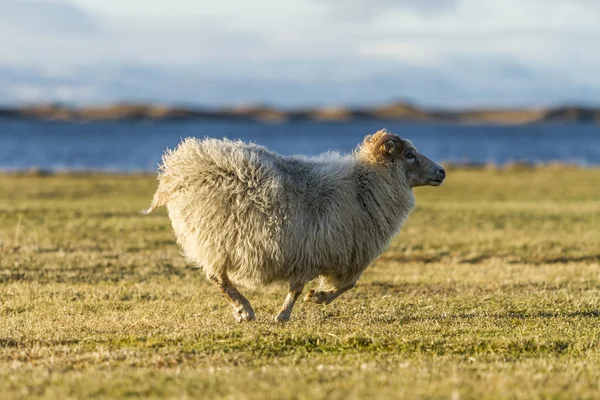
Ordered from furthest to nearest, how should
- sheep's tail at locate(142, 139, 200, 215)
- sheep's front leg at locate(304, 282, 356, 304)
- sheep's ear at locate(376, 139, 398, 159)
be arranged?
sheep's ear at locate(376, 139, 398, 159) → sheep's front leg at locate(304, 282, 356, 304) → sheep's tail at locate(142, 139, 200, 215)

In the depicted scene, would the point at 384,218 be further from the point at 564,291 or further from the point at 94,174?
the point at 94,174

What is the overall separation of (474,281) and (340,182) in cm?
449

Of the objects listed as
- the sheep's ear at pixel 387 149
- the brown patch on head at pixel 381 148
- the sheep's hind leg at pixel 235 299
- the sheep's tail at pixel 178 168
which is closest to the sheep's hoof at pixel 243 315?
the sheep's hind leg at pixel 235 299

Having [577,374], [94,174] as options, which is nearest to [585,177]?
[94,174]

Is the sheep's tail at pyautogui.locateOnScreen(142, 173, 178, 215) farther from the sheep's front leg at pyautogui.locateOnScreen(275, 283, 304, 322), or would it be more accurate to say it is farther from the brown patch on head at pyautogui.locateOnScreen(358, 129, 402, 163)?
the brown patch on head at pyautogui.locateOnScreen(358, 129, 402, 163)

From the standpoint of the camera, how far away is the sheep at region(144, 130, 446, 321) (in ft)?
33.7

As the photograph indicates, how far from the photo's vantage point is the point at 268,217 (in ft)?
33.7

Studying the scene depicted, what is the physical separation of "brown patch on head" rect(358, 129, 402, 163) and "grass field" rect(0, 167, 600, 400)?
2.04 m

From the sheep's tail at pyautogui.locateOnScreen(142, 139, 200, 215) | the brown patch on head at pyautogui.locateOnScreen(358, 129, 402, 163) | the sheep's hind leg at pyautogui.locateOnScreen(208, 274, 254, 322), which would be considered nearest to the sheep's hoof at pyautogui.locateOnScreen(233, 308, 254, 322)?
the sheep's hind leg at pyautogui.locateOnScreen(208, 274, 254, 322)

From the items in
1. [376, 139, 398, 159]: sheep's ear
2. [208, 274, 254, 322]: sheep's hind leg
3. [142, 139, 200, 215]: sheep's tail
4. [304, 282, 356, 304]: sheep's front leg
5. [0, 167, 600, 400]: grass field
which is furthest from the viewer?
[376, 139, 398, 159]: sheep's ear

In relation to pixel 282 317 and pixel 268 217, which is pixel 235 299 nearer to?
pixel 282 317

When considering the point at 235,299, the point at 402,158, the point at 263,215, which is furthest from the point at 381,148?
the point at 235,299

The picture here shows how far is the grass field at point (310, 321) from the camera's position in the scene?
23.4ft

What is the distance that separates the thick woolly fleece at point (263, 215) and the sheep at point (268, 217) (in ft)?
0.04
